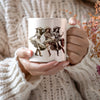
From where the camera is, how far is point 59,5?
2.25ft

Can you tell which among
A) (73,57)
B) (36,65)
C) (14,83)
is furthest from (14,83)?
(73,57)

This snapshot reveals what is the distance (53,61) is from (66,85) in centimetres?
23

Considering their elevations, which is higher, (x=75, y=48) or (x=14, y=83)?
(x=75, y=48)

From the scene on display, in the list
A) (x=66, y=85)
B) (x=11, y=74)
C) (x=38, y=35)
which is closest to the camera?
(x=38, y=35)

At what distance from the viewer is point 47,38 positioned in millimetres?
453

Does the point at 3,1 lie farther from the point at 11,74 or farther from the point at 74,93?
the point at 74,93

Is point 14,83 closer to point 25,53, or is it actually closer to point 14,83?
point 14,83

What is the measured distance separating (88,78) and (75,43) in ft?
0.81

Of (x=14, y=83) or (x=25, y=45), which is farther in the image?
(x=25, y=45)

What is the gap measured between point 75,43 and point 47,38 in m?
0.11

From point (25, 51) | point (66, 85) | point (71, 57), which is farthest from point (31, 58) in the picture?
point (66, 85)

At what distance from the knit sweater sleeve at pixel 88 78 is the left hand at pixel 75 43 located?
0.16 metres

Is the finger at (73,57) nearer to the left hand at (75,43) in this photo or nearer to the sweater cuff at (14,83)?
the left hand at (75,43)

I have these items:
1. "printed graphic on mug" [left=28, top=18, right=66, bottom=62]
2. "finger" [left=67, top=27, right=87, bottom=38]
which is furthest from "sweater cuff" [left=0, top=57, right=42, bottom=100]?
"finger" [left=67, top=27, right=87, bottom=38]
